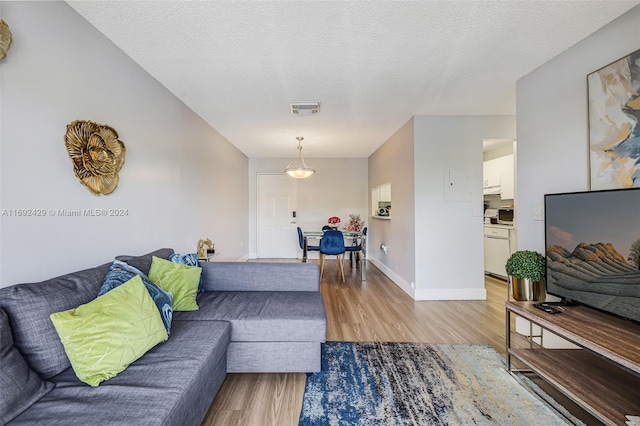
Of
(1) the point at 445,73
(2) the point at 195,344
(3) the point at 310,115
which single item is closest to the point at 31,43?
(2) the point at 195,344

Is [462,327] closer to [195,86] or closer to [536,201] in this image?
[536,201]

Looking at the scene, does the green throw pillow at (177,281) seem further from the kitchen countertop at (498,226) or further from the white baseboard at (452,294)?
the kitchen countertop at (498,226)

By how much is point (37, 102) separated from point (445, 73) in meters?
2.87

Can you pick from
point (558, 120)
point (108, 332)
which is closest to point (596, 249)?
point (558, 120)

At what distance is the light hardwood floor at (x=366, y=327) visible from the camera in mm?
1561

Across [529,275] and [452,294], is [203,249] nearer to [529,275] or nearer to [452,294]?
[452,294]

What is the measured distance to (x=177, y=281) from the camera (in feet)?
6.18

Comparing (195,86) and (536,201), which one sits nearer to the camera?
(536,201)

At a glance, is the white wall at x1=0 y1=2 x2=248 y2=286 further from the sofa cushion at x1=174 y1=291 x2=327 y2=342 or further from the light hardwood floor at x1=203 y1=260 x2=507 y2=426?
the light hardwood floor at x1=203 y1=260 x2=507 y2=426

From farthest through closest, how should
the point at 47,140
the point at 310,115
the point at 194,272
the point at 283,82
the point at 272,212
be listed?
the point at 272,212, the point at 310,115, the point at 283,82, the point at 194,272, the point at 47,140

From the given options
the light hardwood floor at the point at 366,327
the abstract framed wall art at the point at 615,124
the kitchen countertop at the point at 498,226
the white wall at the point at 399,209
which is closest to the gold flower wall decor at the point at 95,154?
the light hardwood floor at the point at 366,327

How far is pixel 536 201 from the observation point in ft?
7.62

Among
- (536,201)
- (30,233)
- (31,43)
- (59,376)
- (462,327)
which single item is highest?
(31,43)

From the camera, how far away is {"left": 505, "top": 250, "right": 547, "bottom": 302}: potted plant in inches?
81.6
